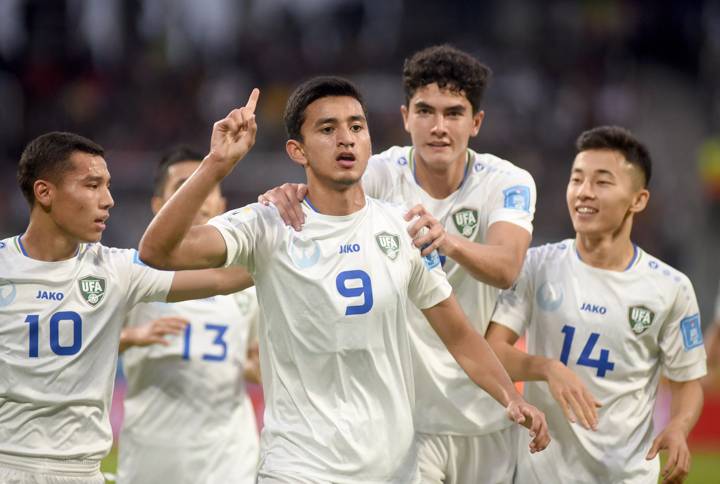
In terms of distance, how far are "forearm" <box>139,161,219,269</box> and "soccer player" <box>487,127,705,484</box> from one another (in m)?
2.15

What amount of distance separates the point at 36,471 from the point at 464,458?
223 centimetres

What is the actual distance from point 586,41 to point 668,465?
15606 millimetres

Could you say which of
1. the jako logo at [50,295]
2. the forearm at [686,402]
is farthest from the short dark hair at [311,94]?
the forearm at [686,402]

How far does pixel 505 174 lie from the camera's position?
5.93m

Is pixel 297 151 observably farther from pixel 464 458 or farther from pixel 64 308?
pixel 464 458

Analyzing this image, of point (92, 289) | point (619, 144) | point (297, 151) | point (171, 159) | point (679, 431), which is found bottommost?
point (679, 431)

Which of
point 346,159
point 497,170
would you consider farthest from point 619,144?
point 346,159

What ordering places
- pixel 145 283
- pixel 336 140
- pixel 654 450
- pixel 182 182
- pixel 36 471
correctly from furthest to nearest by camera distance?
pixel 182 182
pixel 654 450
pixel 145 283
pixel 36 471
pixel 336 140

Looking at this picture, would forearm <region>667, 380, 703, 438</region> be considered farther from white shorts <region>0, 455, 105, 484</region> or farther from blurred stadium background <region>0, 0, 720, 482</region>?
blurred stadium background <region>0, 0, 720, 482</region>

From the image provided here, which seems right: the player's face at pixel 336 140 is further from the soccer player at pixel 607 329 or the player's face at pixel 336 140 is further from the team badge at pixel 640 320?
the team badge at pixel 640 320

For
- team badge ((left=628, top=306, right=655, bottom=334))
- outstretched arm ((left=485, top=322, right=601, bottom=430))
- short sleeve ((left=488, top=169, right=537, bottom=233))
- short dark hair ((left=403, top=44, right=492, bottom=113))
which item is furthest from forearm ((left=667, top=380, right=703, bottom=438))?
short dark hair ((left=403, top=44, right=492, bottom=113))

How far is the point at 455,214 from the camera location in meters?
5.84

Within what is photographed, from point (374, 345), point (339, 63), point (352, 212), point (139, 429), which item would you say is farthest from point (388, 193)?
point (339, 63)

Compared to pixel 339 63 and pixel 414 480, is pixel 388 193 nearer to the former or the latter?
pixel 414 480
